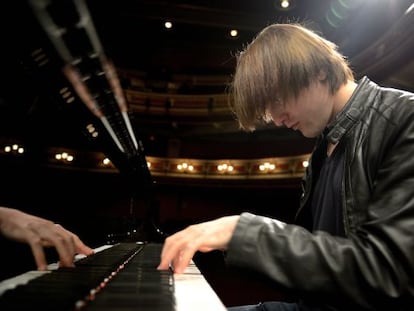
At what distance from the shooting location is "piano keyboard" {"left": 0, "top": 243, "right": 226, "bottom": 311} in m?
0.63

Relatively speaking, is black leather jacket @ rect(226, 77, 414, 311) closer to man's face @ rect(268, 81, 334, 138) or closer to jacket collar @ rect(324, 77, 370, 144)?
jacket collar @ rect(324, 77, 370, 144)

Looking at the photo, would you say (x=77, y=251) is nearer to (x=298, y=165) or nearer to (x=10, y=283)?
(x=10, y=283)

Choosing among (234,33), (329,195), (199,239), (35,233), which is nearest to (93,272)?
(35,233)

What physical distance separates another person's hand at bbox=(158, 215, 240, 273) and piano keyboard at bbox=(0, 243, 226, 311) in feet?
0.22

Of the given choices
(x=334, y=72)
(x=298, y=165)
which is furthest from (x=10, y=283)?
(x=298, y=165)

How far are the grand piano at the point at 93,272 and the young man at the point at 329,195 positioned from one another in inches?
5.4

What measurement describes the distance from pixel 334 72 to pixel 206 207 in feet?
39.6

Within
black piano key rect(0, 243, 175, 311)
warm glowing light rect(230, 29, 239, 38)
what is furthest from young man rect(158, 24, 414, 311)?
warm glowing light rect(230, 29, 239, 38)

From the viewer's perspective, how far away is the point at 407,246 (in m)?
0.83

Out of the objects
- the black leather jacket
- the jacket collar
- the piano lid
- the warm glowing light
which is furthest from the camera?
the warm glowing light

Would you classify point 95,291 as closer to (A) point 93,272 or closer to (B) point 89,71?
(A) point 93,272

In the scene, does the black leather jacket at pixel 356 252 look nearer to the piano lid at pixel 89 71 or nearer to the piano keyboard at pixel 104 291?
the piano keyboard at pixel 104 291

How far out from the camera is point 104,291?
0.76m

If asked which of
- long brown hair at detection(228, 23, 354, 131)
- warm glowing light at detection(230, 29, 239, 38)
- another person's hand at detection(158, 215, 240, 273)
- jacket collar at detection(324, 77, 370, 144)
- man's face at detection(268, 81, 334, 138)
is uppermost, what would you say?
warm glowing light at detection(230, 29, 239, 38)
